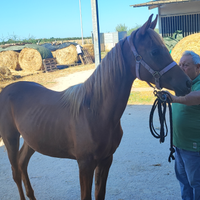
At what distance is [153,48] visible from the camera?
1.54 meters

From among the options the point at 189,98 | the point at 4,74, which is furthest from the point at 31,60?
the point at 189,98

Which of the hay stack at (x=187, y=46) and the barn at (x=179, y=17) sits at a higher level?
the barn at (x=179, y=17)

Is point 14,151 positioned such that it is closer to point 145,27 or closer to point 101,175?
point 101,175

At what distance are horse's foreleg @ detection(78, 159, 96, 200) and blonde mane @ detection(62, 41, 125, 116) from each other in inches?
15.4

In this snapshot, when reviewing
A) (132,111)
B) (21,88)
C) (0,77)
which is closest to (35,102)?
(21,88)

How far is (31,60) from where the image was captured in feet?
47.9

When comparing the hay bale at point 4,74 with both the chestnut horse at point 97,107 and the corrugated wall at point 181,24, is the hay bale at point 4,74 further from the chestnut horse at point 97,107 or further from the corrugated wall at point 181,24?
the chestnut horse at point 97,107

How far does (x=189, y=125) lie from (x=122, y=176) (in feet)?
4.57

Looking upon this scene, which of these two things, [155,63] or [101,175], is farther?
[101,175]

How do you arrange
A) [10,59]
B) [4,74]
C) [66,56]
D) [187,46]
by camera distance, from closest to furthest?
1. [187,46]
2. [4,74]
3. [10,59]
4. [66,56]

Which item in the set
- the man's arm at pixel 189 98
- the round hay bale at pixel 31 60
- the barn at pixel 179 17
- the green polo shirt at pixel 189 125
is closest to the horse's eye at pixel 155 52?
the man's arm at pixel 189 98

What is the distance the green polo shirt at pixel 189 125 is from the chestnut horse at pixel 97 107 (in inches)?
15.0

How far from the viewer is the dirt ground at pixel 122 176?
2.55 m

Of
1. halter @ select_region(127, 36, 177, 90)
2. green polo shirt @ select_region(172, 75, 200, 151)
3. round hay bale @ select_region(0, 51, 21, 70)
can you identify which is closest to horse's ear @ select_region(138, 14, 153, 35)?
halter @ select_region(127, 36, 177, 90)
